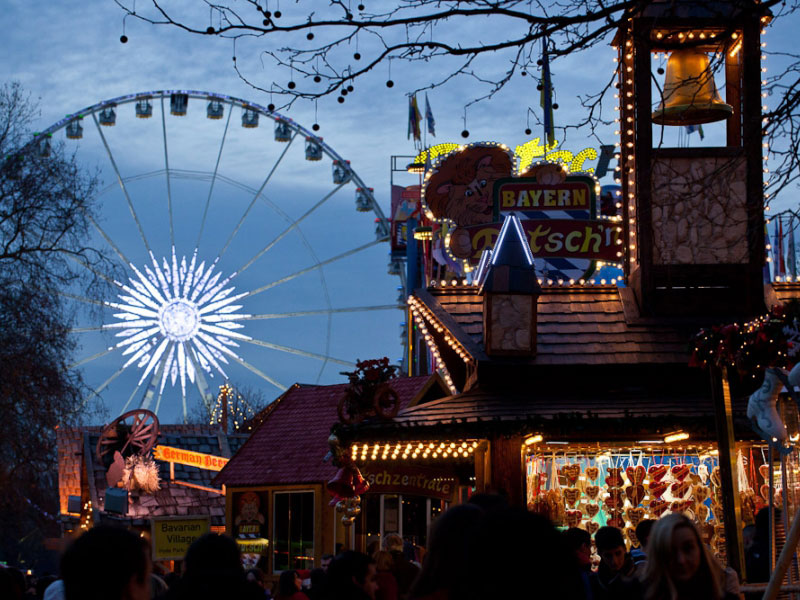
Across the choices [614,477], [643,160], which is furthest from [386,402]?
[643,160]

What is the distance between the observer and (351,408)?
13875 millimetres

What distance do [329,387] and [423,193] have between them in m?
8.06

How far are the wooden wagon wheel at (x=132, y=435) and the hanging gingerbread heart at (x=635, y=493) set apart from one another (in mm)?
16724

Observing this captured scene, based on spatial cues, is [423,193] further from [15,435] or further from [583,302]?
[15,435]

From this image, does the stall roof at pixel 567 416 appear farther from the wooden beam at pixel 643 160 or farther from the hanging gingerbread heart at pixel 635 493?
the wooden beam at pixel 643 160

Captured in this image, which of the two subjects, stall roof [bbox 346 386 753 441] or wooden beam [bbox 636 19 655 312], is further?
wooden beam [bbox 636 19 655 312]

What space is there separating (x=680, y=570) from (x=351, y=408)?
9.47 meters

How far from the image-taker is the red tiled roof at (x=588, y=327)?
557 inches

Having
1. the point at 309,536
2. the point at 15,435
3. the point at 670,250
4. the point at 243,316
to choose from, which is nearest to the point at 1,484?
the point at 15,435

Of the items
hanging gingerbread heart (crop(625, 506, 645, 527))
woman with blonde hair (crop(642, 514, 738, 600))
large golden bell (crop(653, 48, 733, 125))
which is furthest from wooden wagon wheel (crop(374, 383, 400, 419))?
woman with blonde hair (crop(642, 514, 738, 600))

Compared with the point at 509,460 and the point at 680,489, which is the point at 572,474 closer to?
the point at 509,460

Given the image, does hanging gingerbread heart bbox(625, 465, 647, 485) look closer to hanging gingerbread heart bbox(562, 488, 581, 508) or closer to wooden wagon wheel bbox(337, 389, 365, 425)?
hanging gingerbread heart bbox(562, 488, 581, 508)

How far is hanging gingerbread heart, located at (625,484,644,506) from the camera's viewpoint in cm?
1377

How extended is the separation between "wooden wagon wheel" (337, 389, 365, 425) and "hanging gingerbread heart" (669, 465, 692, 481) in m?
3.51
